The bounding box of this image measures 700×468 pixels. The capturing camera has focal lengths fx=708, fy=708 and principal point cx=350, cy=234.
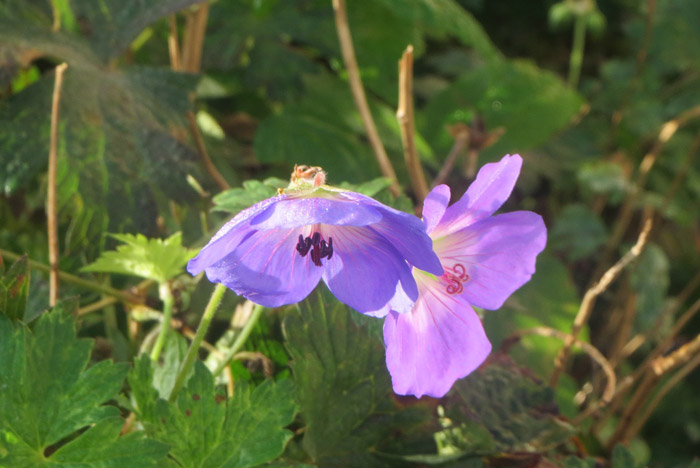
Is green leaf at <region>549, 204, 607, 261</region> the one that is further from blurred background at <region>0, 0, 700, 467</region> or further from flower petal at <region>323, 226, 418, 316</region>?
flower petal at <region>323, 226, 418, 316</region>

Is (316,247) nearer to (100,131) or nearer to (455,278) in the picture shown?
(455,278)

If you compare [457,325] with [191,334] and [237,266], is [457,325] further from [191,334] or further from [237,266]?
[191,334]

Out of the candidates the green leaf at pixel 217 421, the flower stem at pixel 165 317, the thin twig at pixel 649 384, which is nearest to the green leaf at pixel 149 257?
the flower stem at pixel 165 317

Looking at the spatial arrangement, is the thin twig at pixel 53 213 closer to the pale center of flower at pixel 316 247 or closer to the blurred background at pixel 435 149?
the blurred background at pixel 435 149

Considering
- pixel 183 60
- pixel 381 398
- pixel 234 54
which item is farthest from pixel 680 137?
pixel 381 398

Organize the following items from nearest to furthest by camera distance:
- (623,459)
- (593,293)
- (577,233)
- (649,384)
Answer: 1. (623,459)
2. (593,293)
3. (649,384)
4. (577,233)

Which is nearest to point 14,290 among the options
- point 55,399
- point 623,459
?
point 55,399
